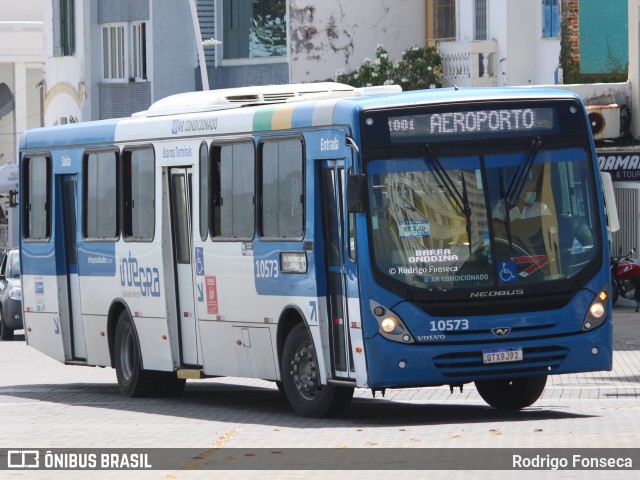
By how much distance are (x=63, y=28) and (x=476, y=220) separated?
1534 inches

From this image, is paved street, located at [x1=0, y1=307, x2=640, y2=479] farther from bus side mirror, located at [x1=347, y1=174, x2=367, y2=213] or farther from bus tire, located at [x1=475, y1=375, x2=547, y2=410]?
bus side mirror, located at [x1=347, y1=174, x2=367, y2=213]

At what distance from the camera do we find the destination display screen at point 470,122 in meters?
15.0

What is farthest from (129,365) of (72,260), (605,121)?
(605,121)

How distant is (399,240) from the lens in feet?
48.8

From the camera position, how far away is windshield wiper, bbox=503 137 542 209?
49.2 ft

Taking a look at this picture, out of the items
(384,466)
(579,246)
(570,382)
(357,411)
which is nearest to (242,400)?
(357,411)

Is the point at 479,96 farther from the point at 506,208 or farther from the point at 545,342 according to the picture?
the point at 545,342

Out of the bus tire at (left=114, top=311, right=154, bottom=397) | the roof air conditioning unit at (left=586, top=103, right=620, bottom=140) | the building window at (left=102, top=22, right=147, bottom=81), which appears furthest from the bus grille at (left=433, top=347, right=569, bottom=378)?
the building window at (left=102, top=22, right=147, bottom=81)

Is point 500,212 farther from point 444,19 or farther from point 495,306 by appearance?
point 444,19

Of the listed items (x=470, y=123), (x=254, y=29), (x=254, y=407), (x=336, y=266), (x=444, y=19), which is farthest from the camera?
(x=254, y=29)

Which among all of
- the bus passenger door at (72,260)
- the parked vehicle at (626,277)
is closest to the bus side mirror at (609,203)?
the bus passenger door at (72,260)

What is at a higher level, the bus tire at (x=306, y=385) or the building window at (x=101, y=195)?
the building window at (x=101, y=195)

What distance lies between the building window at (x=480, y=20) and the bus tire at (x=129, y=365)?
19523 millimetres

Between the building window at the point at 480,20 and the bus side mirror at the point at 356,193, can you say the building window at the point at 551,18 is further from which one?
the bus side mirror at the point at 356,193
